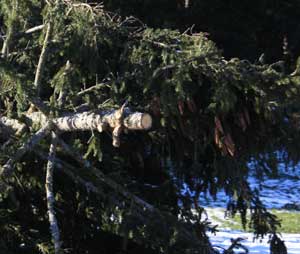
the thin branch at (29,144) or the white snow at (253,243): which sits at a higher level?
the white snow at (253,243)

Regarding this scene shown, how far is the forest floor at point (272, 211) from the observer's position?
670cm

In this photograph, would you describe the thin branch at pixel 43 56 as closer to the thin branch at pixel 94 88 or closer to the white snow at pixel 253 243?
the thin branch at pixel 94 88

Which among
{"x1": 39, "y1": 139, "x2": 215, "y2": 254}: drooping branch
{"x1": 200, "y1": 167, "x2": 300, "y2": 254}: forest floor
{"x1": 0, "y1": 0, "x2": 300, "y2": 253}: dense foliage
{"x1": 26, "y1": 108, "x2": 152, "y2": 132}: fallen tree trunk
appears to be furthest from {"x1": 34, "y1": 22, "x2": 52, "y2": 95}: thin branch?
{"x1": 200, "y1": 167, "x2": 300, "y2": 254}: forest floor

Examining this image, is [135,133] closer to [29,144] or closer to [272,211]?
[29,144]

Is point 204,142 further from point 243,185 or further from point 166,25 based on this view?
point 166,25

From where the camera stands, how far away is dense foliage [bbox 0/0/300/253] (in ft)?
11.5

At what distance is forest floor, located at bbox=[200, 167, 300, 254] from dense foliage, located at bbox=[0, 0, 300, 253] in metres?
0.65

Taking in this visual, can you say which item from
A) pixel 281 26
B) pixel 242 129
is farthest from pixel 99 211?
pixel 281 26

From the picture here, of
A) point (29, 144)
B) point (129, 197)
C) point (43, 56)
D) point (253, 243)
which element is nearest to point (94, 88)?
point (43, 56)

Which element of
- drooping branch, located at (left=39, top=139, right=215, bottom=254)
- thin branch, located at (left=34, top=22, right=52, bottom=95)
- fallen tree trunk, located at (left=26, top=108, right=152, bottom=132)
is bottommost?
drooping branch, located at (left=39, top=139, right=215, bottom=254)

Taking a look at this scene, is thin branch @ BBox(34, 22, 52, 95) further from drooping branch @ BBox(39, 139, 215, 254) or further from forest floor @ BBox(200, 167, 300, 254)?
forest floor @ BBox(200, 167, 300, 254)

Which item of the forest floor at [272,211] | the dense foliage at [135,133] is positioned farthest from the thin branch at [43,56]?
the forest floor at [272,211]

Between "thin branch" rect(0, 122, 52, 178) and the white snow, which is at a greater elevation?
the white snow

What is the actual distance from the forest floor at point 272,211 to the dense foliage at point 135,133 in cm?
65
